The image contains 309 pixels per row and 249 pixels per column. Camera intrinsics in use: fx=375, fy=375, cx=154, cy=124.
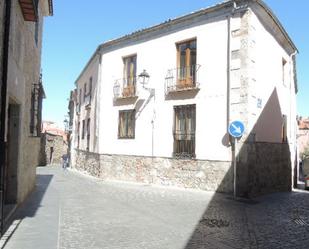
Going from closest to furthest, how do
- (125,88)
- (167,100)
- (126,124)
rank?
(167,100) < (125,88) < (126,124)

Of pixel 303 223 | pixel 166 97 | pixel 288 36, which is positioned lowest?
pixel 303 223

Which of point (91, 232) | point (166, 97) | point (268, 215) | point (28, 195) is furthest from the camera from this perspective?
point (166, 97)

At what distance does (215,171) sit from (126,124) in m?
5.30


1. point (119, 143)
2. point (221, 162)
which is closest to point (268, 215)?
point (221, 162)

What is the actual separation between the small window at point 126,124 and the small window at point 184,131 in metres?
2.54

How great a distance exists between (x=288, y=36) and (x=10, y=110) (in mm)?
11815

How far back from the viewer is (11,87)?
6.82 meters

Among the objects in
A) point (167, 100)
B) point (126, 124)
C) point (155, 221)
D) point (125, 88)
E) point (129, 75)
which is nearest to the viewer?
point (155, 221)

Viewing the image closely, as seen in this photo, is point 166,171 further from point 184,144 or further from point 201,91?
point 201,91

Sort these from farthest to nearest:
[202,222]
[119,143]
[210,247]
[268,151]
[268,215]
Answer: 1. [119,143]
2. [268,151]
3. [268,215]
4. [202,222]
5. [210,247]

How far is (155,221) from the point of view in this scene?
7887mm

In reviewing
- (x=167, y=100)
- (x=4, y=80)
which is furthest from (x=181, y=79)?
(x=4, y=80)

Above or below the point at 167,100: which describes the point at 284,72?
above

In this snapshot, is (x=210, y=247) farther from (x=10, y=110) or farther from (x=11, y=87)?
(x=10, y=110)
